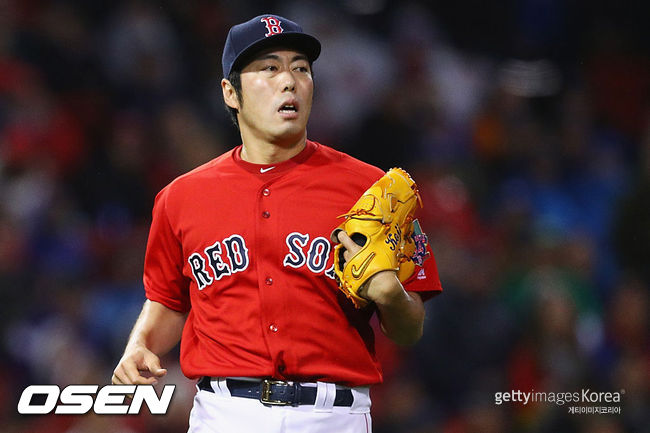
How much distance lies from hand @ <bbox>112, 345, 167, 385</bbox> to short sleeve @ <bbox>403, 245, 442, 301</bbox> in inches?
24.4

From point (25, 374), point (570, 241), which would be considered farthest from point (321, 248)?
point (570, 241)

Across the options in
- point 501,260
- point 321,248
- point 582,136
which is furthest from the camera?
point 582,136

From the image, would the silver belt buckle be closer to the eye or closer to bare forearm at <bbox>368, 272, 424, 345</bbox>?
bare forearm at <bbox>368, 272, 424, 345</bbox>

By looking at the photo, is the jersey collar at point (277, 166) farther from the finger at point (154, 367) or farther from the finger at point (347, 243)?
the finger at point (154, 367)

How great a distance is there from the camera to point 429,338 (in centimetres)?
389

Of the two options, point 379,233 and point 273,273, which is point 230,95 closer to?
point 273,273

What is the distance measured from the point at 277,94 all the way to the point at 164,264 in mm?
547

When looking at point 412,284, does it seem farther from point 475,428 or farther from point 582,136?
point 582,136

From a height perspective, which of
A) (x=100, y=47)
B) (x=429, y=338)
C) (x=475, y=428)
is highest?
(x=100, y=47)

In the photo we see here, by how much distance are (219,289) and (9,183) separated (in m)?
2.30

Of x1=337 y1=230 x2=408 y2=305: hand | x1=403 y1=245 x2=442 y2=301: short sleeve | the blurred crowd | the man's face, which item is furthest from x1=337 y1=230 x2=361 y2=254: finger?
the blurred crowd

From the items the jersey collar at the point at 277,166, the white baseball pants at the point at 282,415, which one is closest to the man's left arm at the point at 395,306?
the white baseball pants at the point at 282,415

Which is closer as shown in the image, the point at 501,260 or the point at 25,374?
the point at 25,374

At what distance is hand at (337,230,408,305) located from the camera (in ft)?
5.84
